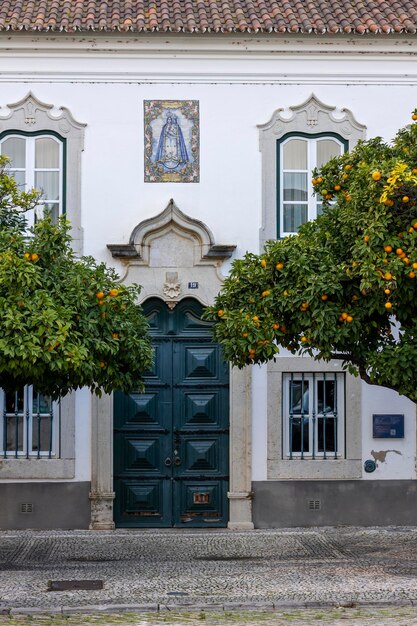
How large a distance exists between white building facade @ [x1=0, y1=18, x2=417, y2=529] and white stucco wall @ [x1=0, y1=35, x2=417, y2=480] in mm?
20

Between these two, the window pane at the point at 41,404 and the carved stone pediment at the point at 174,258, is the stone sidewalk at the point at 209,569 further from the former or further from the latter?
the carved stone pediment at the point at 174,258

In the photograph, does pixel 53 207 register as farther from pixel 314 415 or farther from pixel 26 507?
pixel 314 415

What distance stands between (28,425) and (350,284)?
597 centimetres

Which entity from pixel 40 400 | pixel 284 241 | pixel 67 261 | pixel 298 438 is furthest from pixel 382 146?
pixel 40 400

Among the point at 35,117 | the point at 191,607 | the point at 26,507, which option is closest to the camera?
the point at 191,607

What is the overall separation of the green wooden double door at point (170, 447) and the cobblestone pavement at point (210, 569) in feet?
1.30

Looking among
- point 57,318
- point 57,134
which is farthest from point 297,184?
point 57,318

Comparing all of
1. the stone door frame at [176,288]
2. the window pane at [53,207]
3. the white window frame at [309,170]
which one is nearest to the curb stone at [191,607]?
the stone door frame at [176,288]

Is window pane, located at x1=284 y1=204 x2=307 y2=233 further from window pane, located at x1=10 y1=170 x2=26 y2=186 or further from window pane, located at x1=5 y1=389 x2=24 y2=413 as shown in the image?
window pane, located at x1=5 y1=389 x2=24 y2=413

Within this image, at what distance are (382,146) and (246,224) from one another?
382 cm

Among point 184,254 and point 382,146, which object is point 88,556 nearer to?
point 184,254

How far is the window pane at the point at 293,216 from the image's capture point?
58.8ft

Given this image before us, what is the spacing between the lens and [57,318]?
1269cm

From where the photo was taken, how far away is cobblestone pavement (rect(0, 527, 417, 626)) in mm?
12289
